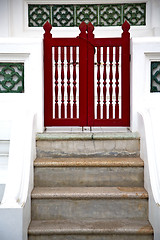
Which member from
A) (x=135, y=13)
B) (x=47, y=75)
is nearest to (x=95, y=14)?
(x=135, y=13)

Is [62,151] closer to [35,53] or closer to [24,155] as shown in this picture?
[24,155]

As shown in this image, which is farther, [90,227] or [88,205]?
[88,205]

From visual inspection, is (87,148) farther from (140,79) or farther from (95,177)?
(140,79)

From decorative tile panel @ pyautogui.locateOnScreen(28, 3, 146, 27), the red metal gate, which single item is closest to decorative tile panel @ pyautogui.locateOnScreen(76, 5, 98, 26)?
decorative tile panel @ pyautogui.locateOnScreen(28, 3, 146, 27)

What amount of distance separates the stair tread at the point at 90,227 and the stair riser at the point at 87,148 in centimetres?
71

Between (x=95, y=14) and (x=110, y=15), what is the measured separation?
10.8 inches

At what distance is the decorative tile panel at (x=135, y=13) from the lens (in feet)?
17.9

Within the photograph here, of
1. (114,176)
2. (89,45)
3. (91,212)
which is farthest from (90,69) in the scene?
(91,212)

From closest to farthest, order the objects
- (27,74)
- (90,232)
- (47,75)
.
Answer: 1. (90,232)
2. (27,74)
3. (47,75)

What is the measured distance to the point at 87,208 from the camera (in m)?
2.65

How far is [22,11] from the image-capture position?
5465mm

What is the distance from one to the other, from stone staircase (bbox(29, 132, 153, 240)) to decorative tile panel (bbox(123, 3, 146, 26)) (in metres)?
3.16

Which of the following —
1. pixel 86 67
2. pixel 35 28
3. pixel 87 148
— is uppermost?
pixel 35 28

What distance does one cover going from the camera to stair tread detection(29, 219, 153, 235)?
96.1 inches
